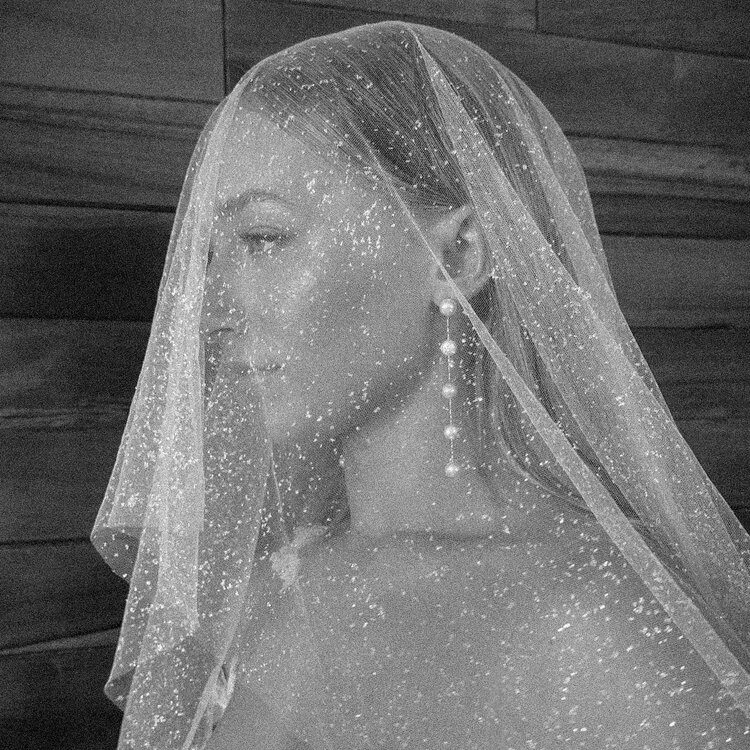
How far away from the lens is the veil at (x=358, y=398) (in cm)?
105

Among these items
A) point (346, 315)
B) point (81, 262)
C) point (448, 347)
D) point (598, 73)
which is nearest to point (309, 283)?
point (346, 315)

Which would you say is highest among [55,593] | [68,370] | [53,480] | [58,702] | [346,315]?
[346,315]

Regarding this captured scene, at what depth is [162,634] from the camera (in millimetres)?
1056

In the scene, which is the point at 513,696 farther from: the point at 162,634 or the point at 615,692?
the point at 162,634

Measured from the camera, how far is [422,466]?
1.16 metres

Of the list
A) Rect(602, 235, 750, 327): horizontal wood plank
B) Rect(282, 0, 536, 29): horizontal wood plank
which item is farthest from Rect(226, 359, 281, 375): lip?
Rect(602, 235, 750, 327): horizontal wood plank

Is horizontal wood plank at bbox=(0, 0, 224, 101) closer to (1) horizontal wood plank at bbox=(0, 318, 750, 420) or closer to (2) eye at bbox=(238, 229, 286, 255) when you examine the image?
(1) horizontal wood plank at bbox=(0, 318, 750, 420)

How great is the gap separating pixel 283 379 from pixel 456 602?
26 cm

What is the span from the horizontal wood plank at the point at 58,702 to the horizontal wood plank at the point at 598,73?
2.46 feet

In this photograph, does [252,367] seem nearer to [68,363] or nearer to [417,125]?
[417,125]

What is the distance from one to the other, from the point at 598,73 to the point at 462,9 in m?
0.22

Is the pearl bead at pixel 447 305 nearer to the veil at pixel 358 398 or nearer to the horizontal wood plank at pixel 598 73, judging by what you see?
the veil at pixel 358 398

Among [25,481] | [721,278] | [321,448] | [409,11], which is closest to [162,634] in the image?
[321,448]

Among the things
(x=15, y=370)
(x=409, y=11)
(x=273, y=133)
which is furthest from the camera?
(x=409, y=11)
